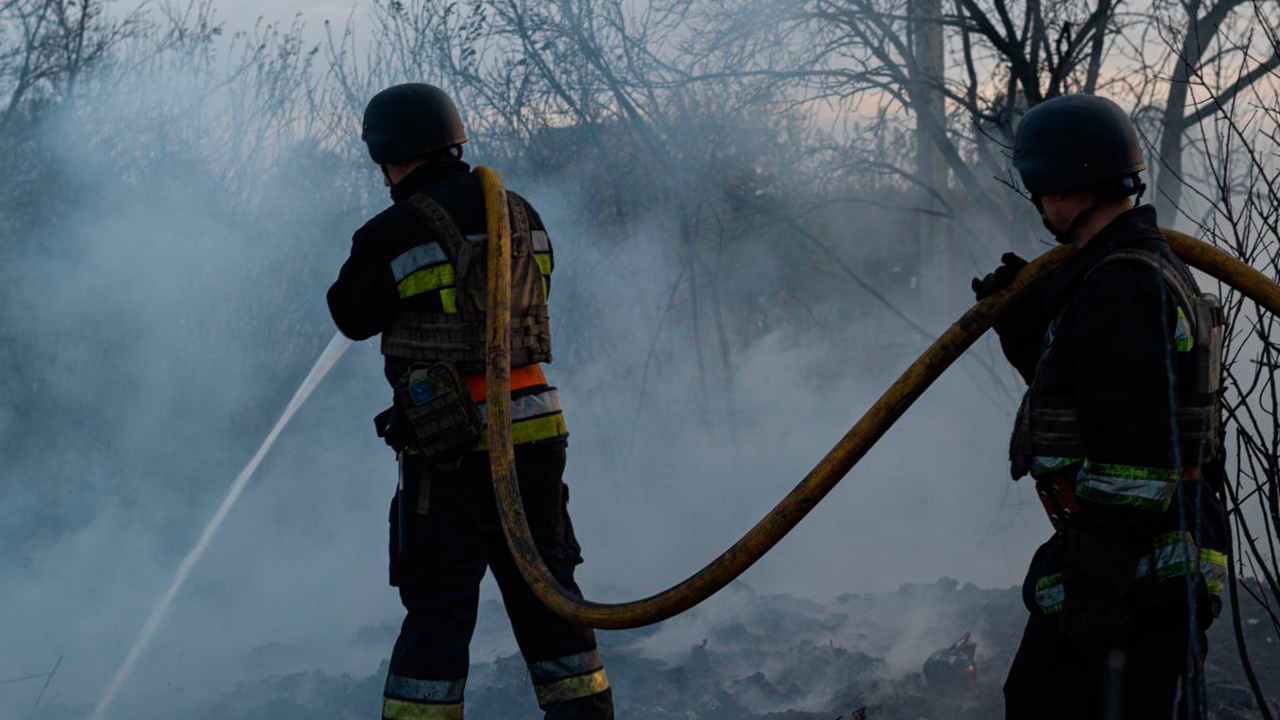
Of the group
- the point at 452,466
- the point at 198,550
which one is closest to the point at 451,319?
the point at 452,466

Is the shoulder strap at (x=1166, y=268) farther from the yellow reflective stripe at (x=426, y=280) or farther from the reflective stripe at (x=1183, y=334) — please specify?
the yellow reflective stripe at (x=426, y=280)

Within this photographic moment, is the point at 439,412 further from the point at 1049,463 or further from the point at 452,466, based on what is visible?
the point at 1049,463

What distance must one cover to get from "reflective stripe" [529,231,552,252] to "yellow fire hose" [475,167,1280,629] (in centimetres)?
19

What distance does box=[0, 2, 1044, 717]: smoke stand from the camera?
6484 mm

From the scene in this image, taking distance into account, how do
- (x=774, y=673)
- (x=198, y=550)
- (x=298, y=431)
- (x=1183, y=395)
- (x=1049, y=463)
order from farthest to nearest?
(x=298, y=431)
(x=198, y=550)
(x=774, y=673)
(x=1049, y=463)
(x=1183, y=395)

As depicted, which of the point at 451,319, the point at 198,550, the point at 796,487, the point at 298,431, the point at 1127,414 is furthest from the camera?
the point at 298,431

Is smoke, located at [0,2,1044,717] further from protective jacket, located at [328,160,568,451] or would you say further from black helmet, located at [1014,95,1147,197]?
black helmet, located at [1014,95,1147,197]

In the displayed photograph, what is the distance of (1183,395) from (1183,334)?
0.41ft

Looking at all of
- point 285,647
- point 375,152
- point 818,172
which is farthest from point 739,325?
point 375,152

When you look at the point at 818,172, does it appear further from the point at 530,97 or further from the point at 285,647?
the point at 285,647

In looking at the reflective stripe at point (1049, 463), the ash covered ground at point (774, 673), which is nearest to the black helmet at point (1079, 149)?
the reflective stripe at point (1049, 463)

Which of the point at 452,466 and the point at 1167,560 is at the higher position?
the point at 452,466

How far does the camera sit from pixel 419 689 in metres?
3.22

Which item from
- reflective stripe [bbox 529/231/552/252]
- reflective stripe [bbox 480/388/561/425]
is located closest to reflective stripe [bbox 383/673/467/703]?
reflective stripe [bbox 480/388/561/425]
